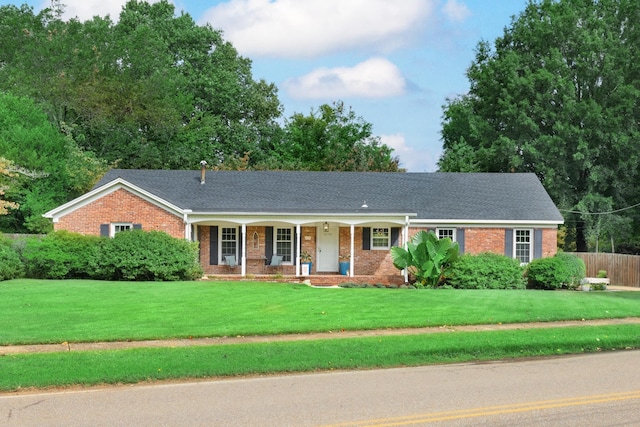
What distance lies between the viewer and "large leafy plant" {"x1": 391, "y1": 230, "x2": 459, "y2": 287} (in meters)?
26.5

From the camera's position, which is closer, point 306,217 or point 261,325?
point 261,325

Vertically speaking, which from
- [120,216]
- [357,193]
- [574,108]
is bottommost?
[120,216]

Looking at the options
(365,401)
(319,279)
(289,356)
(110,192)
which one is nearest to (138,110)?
(110,192)

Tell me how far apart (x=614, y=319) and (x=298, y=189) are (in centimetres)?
1799

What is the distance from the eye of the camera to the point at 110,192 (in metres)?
29.6

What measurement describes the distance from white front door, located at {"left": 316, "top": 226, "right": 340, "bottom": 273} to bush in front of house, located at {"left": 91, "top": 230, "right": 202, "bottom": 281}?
6532 millimetres

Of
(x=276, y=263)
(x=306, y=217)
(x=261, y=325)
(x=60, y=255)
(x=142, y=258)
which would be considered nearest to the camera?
(x=261, y=325)

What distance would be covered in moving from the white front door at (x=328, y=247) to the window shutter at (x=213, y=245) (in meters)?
4.35

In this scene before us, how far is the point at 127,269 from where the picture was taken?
26266 millimetres

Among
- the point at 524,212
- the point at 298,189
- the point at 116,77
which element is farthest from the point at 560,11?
the point at 116,77

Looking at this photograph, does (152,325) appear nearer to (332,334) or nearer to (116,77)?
(332,334)

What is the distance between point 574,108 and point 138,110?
87.2ft

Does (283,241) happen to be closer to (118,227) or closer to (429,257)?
(118,227)

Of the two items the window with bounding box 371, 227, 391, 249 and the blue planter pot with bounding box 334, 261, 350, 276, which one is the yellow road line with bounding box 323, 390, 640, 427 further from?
the window with bounding box 371, 227, 391, 249
